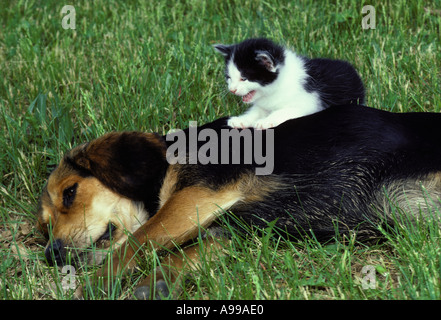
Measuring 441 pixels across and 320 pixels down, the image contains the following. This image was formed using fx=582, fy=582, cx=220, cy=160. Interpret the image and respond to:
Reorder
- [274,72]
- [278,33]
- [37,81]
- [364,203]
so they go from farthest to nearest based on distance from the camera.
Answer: [278,33]
[37,81]
[274,72]
[364,203]

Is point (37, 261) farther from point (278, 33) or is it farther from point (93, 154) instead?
point (278, 33)

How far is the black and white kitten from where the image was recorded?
13.6 feet

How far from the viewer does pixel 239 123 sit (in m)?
4.02

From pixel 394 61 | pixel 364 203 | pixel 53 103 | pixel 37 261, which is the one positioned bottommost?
pixel 37 261

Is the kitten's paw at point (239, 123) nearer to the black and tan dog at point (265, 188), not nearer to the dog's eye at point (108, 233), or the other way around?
the black and tan dog at point (265, 188)

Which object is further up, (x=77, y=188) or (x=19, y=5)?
(x=19, y=5)

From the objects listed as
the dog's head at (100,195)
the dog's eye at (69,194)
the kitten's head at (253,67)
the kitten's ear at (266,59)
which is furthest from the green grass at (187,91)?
the kitten's ear at (266,59)

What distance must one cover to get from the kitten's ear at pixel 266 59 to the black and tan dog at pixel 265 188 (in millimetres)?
607

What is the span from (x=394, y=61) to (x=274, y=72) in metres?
1.62

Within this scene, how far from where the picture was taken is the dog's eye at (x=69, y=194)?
3668 millimetres

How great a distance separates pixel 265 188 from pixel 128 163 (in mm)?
897

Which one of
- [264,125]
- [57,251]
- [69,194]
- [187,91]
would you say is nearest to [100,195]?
[69,194]

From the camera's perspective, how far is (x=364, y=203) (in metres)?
3.47
